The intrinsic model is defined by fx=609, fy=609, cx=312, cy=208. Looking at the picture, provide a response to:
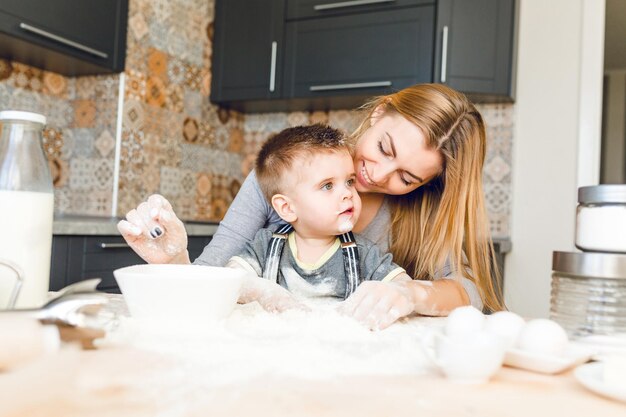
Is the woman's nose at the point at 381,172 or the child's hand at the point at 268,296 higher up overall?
the woman's nose at the point at 381,172

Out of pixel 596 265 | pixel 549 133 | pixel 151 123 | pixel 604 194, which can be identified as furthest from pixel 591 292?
pixel 151 123

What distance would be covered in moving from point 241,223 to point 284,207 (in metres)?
0.18

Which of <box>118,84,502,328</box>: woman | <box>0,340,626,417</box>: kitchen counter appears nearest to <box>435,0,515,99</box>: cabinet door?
<box>118,84,502,328</box>: woman

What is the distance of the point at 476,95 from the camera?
2.82 m

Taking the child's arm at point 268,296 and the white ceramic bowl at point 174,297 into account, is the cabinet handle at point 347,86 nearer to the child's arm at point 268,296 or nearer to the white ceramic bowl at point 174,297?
the child's arm at point 268,296

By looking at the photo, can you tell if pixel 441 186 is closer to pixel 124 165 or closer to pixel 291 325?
pixel 291 325

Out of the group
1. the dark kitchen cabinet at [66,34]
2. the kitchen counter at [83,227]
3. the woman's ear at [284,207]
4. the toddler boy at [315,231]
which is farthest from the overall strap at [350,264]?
the dark kitchen cabinet at [66,34]

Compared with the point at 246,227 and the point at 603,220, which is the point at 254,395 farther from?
the point at 246,227

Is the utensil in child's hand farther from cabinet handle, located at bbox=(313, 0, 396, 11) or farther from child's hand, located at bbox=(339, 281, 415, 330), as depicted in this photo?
cabinet handle, located at bbox=(313, 0, 396, 11)

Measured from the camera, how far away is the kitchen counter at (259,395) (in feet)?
1.43

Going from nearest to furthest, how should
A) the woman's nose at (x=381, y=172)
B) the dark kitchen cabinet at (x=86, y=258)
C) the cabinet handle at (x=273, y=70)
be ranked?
1. the woman's nose at (x=381, y=172)
2. the dark kitchen cabinet at (x=86, y=258)
3. the cabinet handle at (x=273, y=70)

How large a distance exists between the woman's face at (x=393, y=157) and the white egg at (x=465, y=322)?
2.48ft

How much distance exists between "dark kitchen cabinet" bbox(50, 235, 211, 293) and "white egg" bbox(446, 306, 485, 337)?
160 centimetres

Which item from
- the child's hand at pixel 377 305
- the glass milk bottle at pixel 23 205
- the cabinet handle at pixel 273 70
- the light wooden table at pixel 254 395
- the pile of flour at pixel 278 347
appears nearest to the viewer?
the light wooden table at pixel 254 395
